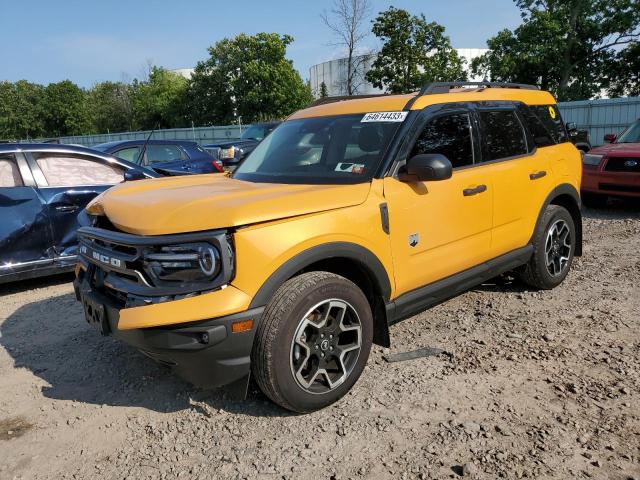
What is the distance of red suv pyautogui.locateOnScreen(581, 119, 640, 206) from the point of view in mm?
7836

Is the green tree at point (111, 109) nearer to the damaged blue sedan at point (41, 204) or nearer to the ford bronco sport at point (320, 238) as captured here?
the damaged blue sedan at point (41, 204)

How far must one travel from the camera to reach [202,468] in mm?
2594

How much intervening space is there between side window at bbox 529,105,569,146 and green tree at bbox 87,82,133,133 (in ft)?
205

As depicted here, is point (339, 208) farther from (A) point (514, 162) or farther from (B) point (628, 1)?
(B) point (628, 1)

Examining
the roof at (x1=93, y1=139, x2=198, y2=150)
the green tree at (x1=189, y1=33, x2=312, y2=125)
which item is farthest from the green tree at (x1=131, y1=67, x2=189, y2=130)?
the roof at (x1=93, y1=139, x2=198, y2=150)

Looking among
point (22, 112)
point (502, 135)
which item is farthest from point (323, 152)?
point (22, 112)

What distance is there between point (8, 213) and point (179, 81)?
183 ft

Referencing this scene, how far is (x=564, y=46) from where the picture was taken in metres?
27.5

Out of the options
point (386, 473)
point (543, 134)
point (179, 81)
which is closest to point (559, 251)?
point (543, 134)

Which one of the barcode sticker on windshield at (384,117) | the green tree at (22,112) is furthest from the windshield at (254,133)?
the green tree at (22,112)

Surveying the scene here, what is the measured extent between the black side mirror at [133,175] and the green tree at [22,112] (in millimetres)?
62177

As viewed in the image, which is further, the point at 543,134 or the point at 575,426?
the point at 543,134

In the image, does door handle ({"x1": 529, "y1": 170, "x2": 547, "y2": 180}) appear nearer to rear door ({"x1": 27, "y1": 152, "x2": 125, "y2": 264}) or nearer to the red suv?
the red suv

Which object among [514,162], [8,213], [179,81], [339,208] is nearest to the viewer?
[339,208]
